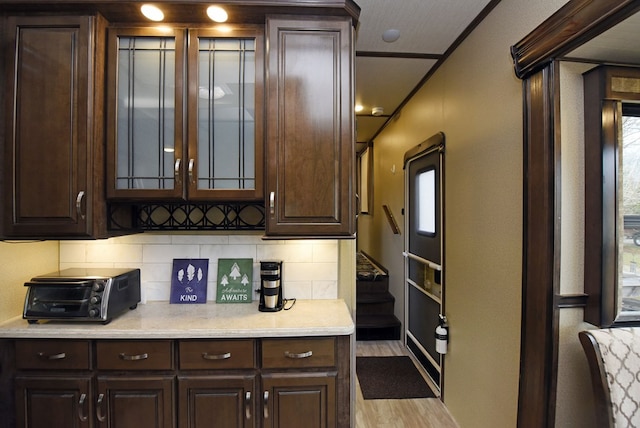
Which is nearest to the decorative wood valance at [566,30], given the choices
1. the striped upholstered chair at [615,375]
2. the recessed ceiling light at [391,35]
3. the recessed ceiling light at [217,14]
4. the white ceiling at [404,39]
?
the white ceiling at [404,39]

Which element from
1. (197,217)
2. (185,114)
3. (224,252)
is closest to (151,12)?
(185,114)

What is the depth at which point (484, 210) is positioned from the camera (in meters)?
1.81

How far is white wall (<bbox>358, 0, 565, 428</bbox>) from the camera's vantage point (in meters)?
1.54

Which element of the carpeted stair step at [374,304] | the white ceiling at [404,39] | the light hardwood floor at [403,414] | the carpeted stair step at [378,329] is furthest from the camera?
the carpeted stair step at [374,304]

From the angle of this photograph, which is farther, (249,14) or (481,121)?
(481,121)

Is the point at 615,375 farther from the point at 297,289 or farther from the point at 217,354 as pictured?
the point at 217,354

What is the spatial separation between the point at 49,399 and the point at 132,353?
1.59 feet

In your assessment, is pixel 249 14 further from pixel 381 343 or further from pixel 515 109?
pixel 381 343

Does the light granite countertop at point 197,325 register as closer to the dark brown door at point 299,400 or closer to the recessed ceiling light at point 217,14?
the dark brown door at point 299,400

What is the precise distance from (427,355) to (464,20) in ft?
8.75

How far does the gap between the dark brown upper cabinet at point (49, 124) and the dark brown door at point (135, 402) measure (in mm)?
805

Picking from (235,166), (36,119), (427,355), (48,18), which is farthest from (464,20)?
(427,355)

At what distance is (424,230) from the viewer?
2.89 meters

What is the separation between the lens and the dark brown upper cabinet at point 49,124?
157 centimetres
